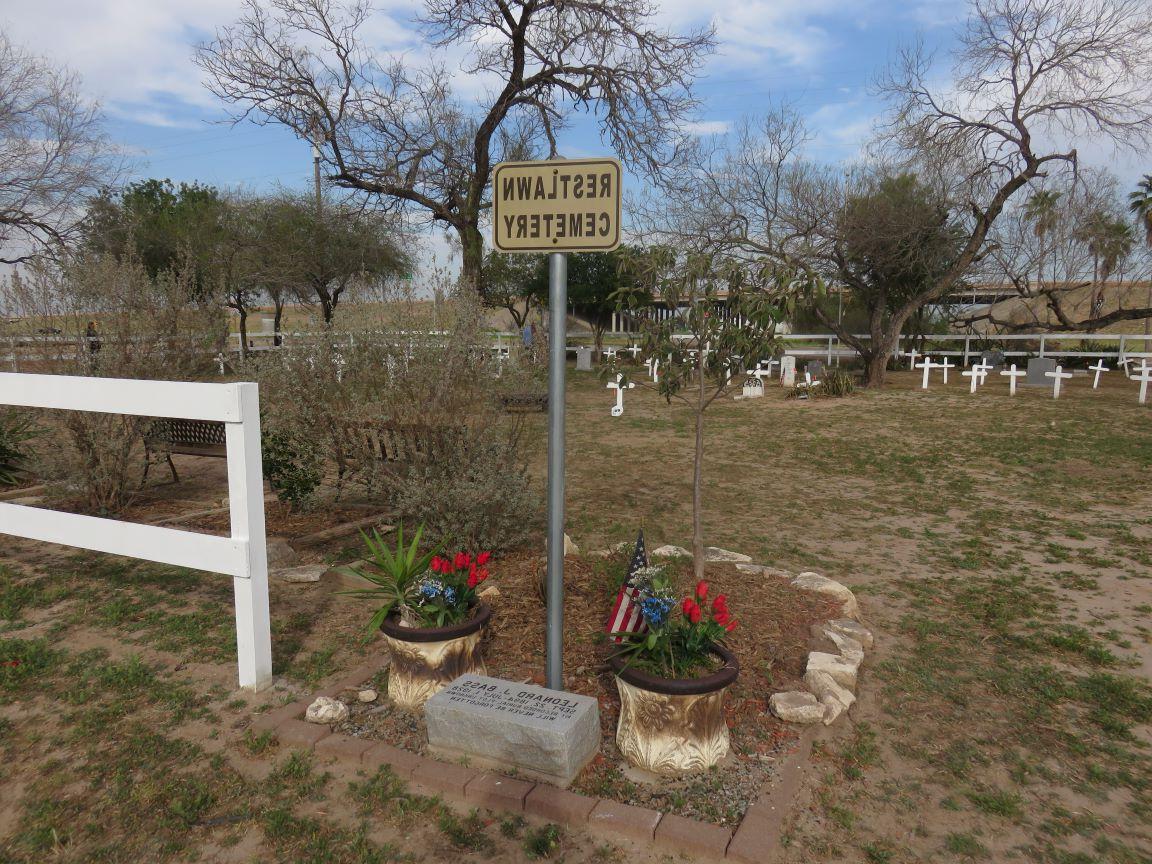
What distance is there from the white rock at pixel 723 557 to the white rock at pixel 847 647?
120cm

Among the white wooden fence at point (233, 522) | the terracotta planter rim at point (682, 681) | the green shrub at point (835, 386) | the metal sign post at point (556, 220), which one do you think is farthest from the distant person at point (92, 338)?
the green shrub at point (835, 386)

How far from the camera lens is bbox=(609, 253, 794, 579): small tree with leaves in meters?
4.17

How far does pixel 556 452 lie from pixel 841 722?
1.84 m

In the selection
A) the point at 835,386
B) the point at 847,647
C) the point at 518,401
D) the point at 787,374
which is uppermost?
the point at 518,401

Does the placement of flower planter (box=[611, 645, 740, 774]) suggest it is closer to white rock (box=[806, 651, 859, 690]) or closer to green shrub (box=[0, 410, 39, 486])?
white rock (box=[806, 651, 859, 690])

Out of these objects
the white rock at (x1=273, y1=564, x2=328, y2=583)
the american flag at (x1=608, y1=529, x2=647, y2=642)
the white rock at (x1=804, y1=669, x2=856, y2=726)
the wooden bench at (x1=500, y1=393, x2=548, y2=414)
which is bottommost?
the white rock at (x1=273, y1=564, x2=328, y2=583)

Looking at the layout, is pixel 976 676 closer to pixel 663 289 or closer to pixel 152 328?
pixel 663 289

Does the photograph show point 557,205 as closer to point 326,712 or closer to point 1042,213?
point 326,712

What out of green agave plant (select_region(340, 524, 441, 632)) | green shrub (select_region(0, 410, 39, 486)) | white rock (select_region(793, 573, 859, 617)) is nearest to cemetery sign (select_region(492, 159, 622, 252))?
green agave plant (select_region(340, 524, 441, 632))

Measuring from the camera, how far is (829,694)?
3502 millimetres

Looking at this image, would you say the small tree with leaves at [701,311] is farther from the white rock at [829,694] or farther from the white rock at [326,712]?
the white rock at [326,712]

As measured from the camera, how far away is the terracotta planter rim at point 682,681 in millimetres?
2891

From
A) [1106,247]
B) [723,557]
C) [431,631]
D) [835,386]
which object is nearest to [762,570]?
[723,557]

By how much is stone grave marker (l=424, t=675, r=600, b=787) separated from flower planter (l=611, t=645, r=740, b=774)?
19cm
